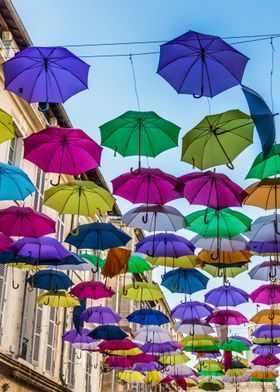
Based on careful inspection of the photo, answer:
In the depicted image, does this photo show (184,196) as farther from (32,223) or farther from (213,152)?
(32,223)

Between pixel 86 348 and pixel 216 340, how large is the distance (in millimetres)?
4051

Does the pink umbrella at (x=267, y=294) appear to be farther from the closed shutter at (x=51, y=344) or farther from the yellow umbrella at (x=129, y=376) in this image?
the yellow umbrella at (x=129, y=376)

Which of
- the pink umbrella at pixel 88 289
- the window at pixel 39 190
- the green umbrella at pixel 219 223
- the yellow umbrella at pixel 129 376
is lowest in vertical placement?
the yellow umbrella at pixel 129 376

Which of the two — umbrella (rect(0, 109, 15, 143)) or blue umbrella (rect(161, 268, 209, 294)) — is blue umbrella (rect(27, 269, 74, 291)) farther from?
umbrella (rect(0, 109, 15, 143))

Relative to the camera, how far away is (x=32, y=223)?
10.9 meters

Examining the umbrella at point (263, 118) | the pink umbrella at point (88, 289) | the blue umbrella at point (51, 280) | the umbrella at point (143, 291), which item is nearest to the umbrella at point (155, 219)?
the blue umbrella at point (51, 280)

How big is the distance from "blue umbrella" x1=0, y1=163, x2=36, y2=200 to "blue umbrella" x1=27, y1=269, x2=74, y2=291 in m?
3.60

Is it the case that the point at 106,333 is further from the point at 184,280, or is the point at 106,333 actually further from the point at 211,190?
the point at 211,190

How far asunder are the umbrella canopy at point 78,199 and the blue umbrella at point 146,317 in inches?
215

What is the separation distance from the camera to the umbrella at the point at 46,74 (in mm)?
8625

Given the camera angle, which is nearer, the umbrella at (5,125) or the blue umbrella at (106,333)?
the umbrella at (5,125)

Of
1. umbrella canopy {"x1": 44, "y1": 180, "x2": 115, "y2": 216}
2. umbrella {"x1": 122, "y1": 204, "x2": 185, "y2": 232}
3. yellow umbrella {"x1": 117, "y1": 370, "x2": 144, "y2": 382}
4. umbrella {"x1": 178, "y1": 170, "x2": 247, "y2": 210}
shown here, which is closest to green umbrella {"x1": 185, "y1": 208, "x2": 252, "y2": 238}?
umbrella {"x1": 122, "y1": 204, "x2": 185, "y2": 232}

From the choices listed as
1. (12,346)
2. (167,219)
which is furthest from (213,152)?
(12,346)

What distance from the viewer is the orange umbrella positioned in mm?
12445
